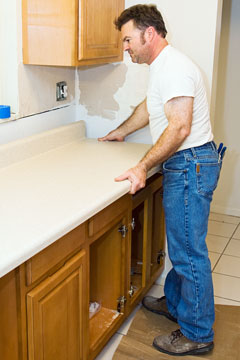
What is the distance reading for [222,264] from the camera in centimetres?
332

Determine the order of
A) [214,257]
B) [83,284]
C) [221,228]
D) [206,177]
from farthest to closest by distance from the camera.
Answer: [221,228], [214,257], [206,177], [83,284]

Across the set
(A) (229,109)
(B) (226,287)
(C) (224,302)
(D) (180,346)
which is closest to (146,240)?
(D) (180,346)

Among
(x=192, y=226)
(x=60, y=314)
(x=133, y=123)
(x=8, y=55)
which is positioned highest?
(x=8, y=55)

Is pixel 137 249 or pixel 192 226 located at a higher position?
pixel 192 226

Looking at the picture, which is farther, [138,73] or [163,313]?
[138,73]

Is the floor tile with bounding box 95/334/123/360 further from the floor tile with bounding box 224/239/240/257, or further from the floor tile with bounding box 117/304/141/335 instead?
the floor tile with bounding box 224/239/240/257

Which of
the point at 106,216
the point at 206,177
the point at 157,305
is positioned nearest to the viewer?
the point at 106,216

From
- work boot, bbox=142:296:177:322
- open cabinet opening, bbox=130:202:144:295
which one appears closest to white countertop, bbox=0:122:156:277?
open cabinet opening, bbox=130:202:144:295

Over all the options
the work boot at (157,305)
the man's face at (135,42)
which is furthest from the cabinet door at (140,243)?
the man's face at (135,42)

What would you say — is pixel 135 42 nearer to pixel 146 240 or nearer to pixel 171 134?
pixel 171 134

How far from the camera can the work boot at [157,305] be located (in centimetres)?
262

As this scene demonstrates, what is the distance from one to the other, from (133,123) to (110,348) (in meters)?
1.20

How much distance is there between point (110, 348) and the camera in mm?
2312

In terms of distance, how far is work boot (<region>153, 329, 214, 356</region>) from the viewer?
2.29 meters
